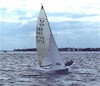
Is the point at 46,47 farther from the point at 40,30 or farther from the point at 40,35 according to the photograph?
the point at 40,30

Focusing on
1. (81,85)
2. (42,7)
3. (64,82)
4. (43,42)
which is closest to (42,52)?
(43,42)

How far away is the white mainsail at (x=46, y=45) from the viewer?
1877 inches

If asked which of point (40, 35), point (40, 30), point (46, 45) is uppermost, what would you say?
point (40, 30)

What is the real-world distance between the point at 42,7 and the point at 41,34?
330 centimetres

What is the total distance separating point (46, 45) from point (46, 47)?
249 millimetres

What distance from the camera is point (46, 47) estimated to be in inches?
1900

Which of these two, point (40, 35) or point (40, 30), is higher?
point (40, 30)

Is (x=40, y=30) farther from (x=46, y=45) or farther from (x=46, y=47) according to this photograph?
(x=46, y=47)

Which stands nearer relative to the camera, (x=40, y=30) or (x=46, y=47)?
(x=40, y=30)

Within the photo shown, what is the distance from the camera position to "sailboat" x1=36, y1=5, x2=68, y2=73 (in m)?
47.7

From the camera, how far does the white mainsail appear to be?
4769cm

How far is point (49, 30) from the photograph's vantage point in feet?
159

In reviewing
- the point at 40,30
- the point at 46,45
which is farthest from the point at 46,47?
the point at 40,30

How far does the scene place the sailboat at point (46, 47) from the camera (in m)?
47.7
